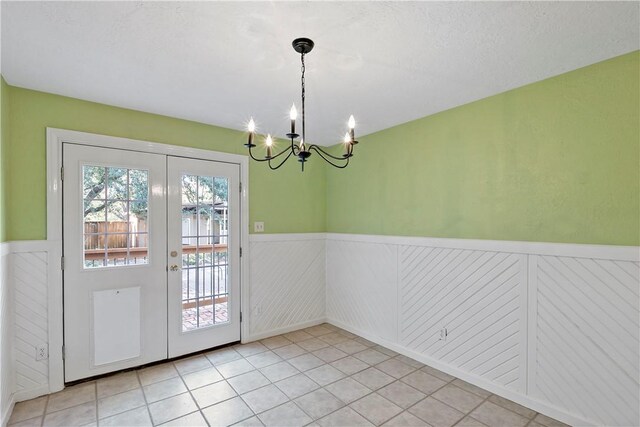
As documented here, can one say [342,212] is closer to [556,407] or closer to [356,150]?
[356,150]

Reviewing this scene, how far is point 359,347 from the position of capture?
3.54 m

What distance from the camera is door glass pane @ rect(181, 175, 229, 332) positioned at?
10.8 ft

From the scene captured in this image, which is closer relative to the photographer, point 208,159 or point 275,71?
point 275,71

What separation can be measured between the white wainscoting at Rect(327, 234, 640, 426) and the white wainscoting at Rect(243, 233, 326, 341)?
96cm

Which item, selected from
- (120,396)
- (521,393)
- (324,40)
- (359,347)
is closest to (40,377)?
(120,396)

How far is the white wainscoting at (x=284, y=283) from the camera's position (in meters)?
3.75

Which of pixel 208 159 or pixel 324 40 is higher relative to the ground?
pixel 324 40

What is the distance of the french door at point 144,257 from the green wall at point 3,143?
1.21 ft

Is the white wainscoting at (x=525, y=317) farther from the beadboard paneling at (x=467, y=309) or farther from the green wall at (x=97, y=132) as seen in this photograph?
the green wall at (x=97, y=132)

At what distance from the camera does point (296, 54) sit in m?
2.00

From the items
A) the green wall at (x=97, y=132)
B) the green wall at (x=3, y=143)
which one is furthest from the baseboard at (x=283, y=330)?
the green wall at (x=3, y=143)

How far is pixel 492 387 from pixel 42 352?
3761mm

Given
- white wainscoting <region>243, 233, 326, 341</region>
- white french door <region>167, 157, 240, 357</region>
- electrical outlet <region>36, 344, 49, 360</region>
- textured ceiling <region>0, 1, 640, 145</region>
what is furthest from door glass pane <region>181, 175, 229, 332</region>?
electrical outlet <region>36, 344, 49, 360</region>

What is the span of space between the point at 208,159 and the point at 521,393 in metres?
3.61
